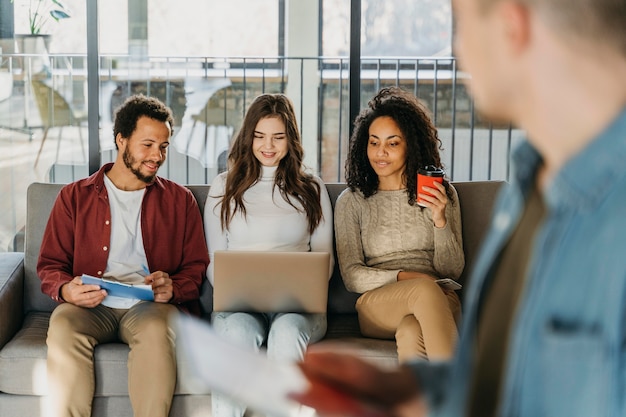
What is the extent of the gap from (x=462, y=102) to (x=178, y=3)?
1300 mm

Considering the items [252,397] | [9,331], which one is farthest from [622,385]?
[9,331]

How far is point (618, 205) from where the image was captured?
2.52ft

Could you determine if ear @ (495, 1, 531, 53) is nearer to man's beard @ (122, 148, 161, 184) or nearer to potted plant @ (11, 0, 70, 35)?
man's beard @ (122, 148, 161, 184)

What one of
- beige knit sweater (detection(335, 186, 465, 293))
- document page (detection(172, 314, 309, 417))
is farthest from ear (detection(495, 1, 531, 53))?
beige knit sweater (detection(335, 186, 465, 293))

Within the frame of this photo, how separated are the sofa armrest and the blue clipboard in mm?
348

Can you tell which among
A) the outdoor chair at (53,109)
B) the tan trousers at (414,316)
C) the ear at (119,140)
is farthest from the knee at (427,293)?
the outdoor chair at (53,109)

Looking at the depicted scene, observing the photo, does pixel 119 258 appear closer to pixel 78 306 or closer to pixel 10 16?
pixel 78 306

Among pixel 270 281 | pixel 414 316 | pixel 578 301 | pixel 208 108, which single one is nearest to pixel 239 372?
pixel 578 301

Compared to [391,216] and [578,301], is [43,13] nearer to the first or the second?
[391,216]

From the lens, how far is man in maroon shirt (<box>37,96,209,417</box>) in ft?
9.41

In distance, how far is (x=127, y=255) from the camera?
3.18m

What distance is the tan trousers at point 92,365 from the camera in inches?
112

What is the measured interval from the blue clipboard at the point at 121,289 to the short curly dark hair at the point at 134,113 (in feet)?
1.88

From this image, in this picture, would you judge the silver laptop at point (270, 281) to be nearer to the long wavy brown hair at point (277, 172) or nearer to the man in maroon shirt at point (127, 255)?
the man in maroon shirt at point (127, 255)
